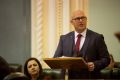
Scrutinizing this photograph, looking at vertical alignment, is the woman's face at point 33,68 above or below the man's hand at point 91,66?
below

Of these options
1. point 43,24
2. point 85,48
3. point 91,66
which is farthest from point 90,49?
point 43,24

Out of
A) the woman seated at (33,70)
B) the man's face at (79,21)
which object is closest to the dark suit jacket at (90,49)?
the man's face at (79,21)

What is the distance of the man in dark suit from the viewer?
3.44 meters

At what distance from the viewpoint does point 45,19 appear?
19.2 ft

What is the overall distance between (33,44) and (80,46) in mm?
2453

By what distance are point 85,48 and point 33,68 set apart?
1.11 meters

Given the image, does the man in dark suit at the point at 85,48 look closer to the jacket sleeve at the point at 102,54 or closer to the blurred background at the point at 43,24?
the jacket sleeve at the point at 102,54

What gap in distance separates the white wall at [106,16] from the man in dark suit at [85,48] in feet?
7.51

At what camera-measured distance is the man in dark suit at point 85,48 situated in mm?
3441

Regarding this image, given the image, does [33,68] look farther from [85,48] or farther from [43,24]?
[43,24]

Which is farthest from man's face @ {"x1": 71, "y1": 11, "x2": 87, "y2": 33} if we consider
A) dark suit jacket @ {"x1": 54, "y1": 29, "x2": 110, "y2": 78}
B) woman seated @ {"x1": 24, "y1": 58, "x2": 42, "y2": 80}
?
woman seated @ {"x1": 24, "y1": 58, "x2": 42, "y2": 80}

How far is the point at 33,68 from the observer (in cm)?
434

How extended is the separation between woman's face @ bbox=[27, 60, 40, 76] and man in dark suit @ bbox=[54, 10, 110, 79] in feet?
2.48

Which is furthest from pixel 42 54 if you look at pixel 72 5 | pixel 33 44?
pixel 72 5
